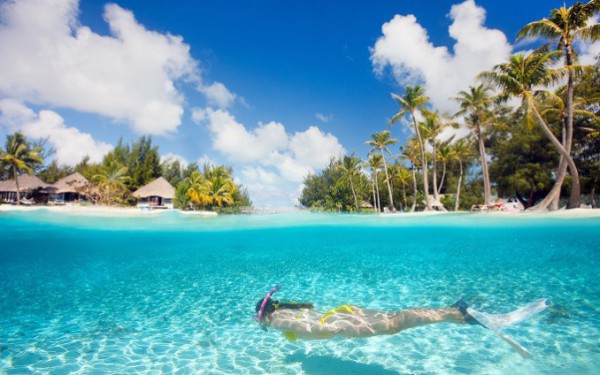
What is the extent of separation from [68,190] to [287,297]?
41605 mm

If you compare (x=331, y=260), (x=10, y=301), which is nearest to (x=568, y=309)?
(x=331, y=260)

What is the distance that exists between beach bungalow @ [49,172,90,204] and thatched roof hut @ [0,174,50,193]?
1.85 meters

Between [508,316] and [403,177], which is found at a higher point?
[403,177]

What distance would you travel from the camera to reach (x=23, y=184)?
38.9 metres

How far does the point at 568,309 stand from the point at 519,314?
3.30 metres

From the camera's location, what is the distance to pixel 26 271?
11.1m

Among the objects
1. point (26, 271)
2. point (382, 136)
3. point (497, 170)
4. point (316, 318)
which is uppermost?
point (382, 136)

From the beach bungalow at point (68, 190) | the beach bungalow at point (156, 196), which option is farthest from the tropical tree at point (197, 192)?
the beach bungalow at point (68, 190)

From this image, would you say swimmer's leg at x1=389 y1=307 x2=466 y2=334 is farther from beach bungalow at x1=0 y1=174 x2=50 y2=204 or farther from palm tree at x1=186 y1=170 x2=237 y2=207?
beach bungalow at x1=0 y1=174 x2=50 y2=204

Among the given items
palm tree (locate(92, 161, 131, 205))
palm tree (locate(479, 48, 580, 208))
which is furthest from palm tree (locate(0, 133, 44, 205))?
palm tree (locate(479, 48, 580, 208))

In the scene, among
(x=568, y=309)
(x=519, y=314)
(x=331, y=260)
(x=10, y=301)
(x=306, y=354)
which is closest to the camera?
(x=519, y=314)

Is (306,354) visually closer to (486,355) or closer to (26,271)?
(486,355)

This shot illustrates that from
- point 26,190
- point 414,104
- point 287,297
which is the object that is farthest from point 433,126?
point 26,190

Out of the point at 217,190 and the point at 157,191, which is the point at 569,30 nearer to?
the point at 217,190
